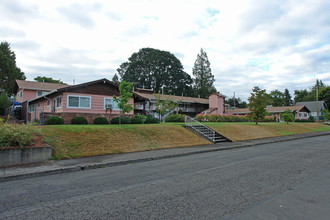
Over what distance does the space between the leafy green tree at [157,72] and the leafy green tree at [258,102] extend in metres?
40.6

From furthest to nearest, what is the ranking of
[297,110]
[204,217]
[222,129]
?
1. [297,110]
2. [222,129]
3. [204,217]

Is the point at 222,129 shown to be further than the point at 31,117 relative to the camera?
No

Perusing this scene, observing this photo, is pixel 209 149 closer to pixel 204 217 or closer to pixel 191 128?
pixel 191 128

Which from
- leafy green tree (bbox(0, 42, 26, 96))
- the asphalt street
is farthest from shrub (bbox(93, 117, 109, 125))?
leafy green tree (bbox(0, 42, 26, 96))

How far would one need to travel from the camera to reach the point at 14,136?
798 cm

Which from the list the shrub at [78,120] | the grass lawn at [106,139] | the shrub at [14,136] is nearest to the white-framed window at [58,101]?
the shrub at [78,120]

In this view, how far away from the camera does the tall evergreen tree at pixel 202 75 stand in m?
67.3

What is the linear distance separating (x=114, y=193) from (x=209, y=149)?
838cm

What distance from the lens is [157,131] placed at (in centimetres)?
1477

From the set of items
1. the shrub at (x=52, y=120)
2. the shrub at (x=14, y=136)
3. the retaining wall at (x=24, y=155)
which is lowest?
the retaining wall at (x=24, y=155)

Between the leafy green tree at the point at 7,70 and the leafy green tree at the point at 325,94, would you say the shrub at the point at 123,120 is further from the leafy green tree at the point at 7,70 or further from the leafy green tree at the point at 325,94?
the leafy green tree at the point at 325,94

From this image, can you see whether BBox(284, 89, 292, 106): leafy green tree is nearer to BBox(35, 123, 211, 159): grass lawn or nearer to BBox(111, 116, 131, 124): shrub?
BBox(111, 116, 131, 124): shrub

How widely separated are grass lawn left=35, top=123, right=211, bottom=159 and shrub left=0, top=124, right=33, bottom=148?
1.24 m

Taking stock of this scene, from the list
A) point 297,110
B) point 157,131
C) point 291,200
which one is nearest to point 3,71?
point 157,131
